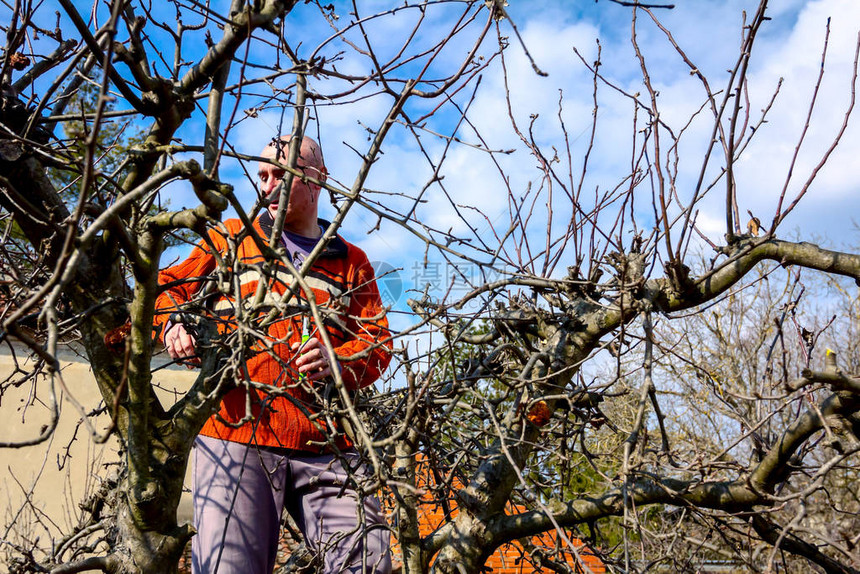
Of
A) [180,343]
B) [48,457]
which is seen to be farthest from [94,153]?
[48,457]

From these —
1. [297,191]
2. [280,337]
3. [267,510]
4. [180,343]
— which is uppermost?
[297,191]

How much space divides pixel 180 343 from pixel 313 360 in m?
0.47

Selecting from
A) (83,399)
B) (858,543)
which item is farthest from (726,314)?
(858,543)

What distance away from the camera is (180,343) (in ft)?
7.79

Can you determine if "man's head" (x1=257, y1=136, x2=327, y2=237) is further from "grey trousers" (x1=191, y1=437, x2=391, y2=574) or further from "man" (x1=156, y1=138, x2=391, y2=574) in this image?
"grey trousers" (x1=191, y1=437, x2=391, y2=574)

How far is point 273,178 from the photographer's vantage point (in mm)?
2965

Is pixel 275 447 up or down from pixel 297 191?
down

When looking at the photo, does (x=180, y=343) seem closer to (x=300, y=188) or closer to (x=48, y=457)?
(x=300, y=188)

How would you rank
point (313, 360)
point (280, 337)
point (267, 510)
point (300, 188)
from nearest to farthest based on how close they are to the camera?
point (313, 360) → point (267, 510) → point (280, 337) → point (300, 188)

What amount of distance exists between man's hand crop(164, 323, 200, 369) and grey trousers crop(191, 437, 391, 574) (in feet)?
1.43

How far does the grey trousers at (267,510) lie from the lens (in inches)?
99.5

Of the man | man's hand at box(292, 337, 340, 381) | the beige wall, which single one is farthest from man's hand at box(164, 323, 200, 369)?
the beige wall

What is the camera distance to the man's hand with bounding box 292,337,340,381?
7.62 ft

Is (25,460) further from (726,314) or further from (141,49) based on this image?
(726,314)
